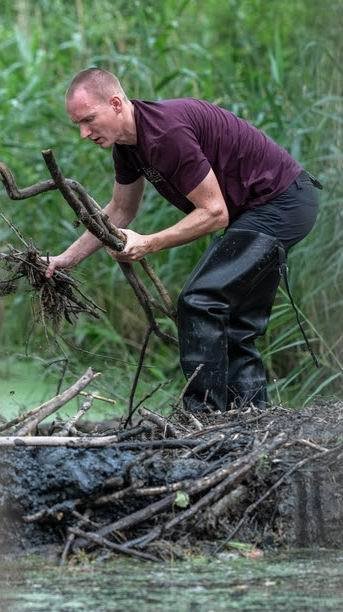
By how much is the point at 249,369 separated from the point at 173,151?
112 cm

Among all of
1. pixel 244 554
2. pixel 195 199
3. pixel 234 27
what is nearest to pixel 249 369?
pixel 195 199

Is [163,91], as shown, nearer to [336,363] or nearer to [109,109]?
[336,363]

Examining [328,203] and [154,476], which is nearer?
[154,476]

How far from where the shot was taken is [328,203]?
632cm

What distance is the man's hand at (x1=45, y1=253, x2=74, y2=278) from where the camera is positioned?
186 inches

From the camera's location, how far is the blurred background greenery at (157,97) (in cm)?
637

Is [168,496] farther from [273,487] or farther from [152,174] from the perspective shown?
[152,174]

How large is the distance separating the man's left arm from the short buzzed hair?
455 mm

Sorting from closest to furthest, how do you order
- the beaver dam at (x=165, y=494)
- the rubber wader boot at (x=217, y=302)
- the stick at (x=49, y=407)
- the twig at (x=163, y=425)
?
the beaver dam at (x=165, y=494), the stick at (x=49, y=407), the twig at (x=163, y=425), the rubber wader boot at (x=217, y=302)

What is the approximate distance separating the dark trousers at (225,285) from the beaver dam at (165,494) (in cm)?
89

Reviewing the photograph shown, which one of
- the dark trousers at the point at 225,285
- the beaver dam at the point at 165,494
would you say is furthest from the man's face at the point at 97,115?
the beaver dam at the point at 165,494

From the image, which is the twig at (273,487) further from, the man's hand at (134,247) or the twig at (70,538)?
the man's hand at (134,247)

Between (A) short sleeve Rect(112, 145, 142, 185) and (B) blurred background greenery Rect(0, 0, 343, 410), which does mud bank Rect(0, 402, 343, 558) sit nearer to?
(A) short sleeve Rect(112, 145, 142, 185)

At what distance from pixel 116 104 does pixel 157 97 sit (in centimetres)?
271
